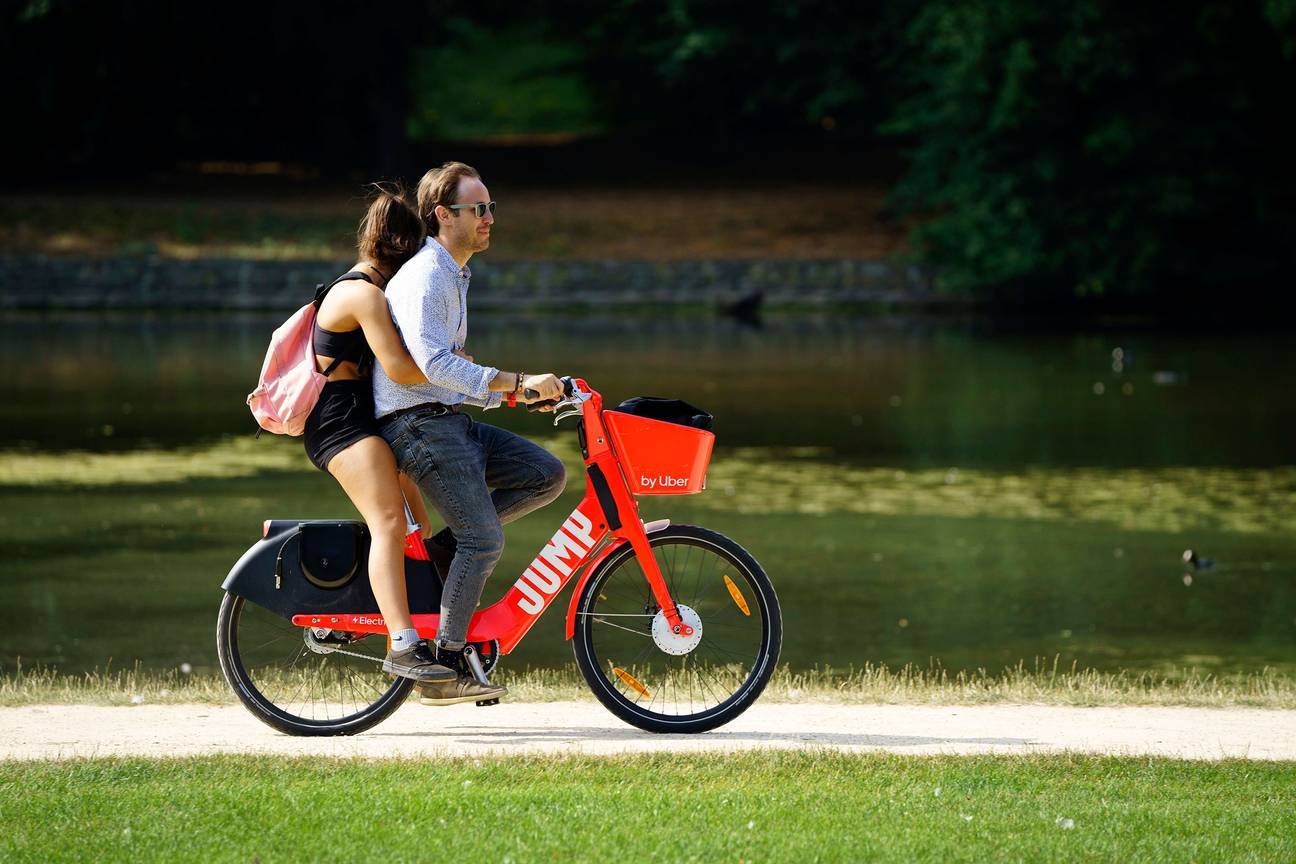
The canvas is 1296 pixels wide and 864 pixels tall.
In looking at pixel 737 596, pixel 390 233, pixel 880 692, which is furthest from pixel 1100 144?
pixel 390 233

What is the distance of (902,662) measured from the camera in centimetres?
925

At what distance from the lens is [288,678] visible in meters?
6.55

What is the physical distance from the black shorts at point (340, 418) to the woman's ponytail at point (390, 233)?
40cm

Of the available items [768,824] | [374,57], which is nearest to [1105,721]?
[768,824]

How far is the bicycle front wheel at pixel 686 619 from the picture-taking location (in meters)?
6.17

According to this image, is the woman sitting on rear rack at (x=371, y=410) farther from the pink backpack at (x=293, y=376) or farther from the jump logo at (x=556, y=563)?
the jump logo at (x=556, y=563)

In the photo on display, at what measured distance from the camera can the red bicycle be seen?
6094mm

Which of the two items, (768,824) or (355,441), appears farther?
(355,441)

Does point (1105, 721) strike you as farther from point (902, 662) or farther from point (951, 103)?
point (951, 103)

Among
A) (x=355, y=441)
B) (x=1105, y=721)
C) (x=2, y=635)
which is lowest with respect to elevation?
(x=2, y=635)

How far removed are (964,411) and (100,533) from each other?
911cm

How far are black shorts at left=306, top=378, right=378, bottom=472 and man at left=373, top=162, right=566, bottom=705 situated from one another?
5 centimetres

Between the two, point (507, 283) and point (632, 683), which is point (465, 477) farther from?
point (507, 283)

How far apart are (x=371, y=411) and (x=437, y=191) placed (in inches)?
28.9
